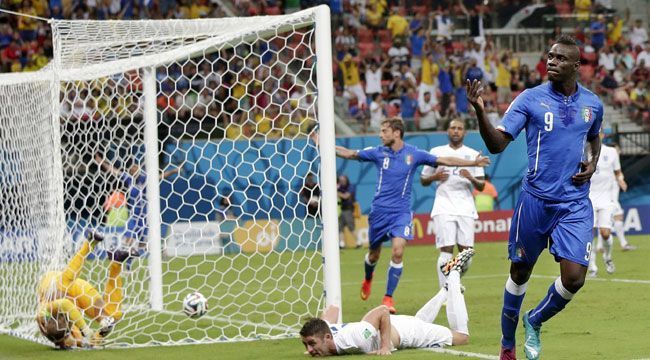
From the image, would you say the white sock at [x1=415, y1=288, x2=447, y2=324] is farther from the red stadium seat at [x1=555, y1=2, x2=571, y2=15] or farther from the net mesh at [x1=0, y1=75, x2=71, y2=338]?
the red stadium seat at [x1=555, y1=2, x2=571, y2=15]

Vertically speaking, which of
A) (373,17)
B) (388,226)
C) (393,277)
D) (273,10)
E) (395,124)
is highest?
(273,10)

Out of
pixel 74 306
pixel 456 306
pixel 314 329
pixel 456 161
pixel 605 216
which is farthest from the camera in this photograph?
pixel 605 216

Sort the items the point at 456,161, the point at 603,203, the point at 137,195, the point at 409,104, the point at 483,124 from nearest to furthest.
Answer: the point at 483,124 < the point at 456,161 < the point at 137,195 < the point at 603,203 < the point at 409,104

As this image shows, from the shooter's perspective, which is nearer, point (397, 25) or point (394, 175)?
point (394, 175)

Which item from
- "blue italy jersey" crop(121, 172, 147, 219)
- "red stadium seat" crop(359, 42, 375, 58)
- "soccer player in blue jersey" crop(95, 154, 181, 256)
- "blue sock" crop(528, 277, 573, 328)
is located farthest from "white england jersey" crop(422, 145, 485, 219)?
"red stadium seat" crop(359, 42, 375, 58)

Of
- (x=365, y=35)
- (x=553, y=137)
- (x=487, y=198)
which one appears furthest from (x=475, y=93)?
(x=365, y=35)

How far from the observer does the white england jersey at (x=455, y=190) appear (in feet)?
45.9

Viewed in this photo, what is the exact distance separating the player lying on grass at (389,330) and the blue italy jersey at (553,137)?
80.0 inches

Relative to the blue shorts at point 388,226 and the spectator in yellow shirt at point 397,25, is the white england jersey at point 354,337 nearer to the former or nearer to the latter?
the blue shorts at point 388,226

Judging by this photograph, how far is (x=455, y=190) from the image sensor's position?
14.2 m

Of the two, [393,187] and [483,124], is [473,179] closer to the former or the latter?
[393,187]

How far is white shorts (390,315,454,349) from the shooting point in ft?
32.2

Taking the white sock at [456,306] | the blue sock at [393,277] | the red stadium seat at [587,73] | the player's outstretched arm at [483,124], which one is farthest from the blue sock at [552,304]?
the red stadium seat at [587,73]

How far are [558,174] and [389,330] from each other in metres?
2.29
